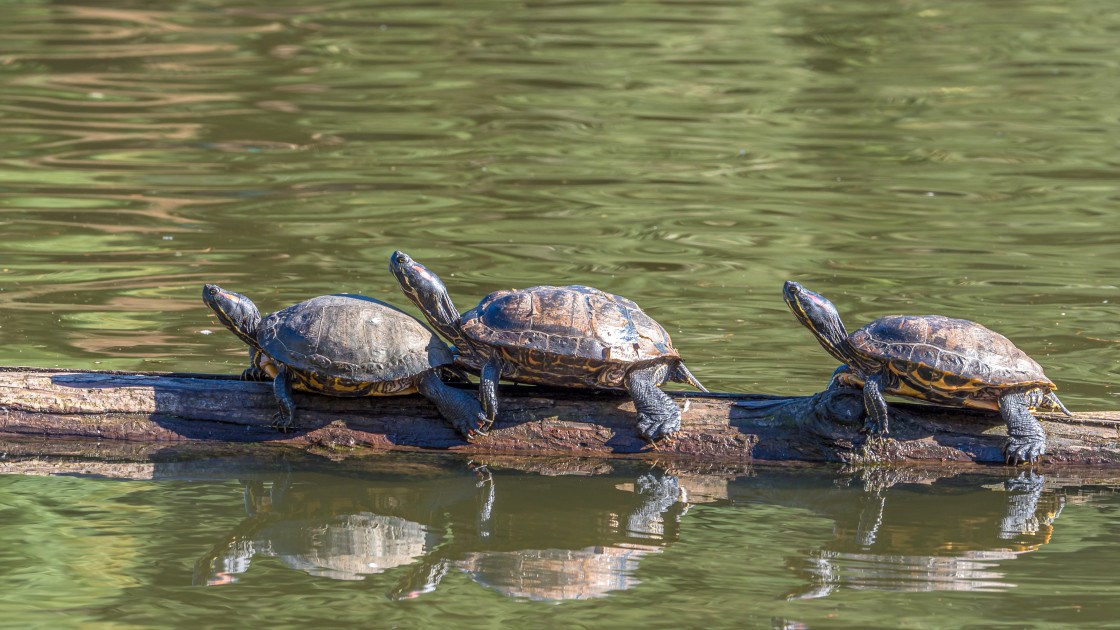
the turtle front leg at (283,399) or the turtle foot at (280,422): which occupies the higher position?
the turtle front leg at (283,399)

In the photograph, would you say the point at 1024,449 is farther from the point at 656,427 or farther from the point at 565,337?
the point at 565,337

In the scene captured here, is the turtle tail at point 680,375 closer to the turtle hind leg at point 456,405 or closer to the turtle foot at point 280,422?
the turtle hind leg at point 456,405

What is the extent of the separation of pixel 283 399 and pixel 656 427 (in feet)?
5.39

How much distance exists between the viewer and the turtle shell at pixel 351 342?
17.2 feet

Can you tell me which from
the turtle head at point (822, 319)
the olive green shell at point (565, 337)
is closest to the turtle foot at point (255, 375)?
the olive green shell at point (565, 337)

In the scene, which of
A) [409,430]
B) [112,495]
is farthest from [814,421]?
[112,495]

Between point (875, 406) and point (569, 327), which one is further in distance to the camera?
point (569, 327)

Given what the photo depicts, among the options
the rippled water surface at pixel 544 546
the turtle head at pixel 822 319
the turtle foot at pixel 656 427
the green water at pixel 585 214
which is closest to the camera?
the rippled water surface at pixel 544 546

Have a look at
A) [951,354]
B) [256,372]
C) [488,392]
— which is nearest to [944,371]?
[951,354]

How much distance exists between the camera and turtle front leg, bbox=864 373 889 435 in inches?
203

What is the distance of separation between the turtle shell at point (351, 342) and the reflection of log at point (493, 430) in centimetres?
26

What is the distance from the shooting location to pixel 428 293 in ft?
18.2

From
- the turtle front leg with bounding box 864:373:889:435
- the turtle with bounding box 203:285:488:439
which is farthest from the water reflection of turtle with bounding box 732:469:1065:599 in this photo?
the turtle with bounding box 203:285:488:439

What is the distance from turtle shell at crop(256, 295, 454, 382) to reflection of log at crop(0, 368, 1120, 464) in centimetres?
26
